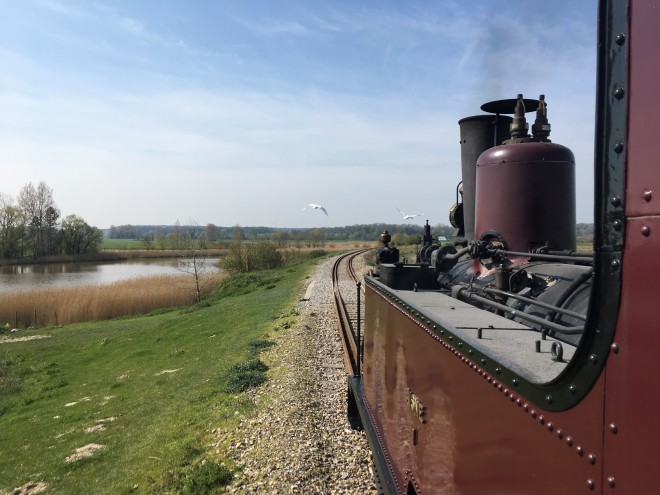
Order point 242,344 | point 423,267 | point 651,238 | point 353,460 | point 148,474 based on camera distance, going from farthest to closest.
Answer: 1. point 242,344
2. point 148,474
3. point 353,460
4. point 423,267
5. point 651,238

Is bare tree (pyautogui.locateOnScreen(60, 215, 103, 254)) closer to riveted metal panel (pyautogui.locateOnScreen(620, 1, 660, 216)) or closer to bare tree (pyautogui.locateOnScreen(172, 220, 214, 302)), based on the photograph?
bare tree (pyautogui.locateOnScreen(172, 220, 214, 302))

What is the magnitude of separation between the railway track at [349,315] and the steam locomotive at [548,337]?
195cm

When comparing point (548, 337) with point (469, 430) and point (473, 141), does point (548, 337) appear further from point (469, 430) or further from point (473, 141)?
point (473, 141)

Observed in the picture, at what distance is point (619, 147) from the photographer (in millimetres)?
1394

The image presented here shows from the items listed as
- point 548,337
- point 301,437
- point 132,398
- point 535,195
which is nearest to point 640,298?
point 548,337

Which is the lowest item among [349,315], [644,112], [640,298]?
[349,315]

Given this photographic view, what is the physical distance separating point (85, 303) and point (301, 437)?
2511 cm

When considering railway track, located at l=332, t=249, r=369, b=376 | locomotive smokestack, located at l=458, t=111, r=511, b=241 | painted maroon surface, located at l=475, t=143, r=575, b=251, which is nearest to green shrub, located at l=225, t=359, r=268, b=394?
railway track, located at l=332, t=249, r=369, b=376

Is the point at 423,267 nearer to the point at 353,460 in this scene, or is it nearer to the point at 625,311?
the point at 353,460

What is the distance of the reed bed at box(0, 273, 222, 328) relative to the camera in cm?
2775

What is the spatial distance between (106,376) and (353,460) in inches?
470

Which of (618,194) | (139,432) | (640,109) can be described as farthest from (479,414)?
(139,432)

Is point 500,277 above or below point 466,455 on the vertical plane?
above

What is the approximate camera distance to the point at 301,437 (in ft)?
22.6
